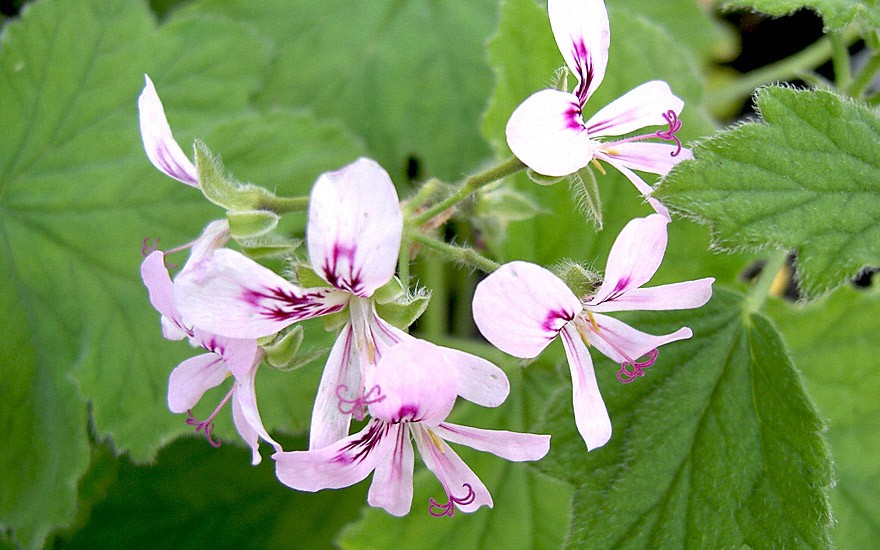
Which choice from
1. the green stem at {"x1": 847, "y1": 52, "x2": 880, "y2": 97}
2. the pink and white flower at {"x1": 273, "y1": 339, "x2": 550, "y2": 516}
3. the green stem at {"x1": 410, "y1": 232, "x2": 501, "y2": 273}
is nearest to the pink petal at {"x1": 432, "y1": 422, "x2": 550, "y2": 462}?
the pink and white flower at {"x1": 273, "y1": 339, "x2": 550, "y2": 516}

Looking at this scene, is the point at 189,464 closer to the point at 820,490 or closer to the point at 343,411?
the point at 343,411

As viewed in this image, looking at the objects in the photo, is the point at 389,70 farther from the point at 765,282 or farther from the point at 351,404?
the point at 351,404

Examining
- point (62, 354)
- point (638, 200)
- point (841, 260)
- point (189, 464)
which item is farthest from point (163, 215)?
point (841, 260)

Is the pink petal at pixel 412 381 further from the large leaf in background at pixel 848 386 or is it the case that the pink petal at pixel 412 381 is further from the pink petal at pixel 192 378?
the large leaf in background at pixel 848 386

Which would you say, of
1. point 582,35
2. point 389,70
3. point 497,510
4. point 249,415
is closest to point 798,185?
point 582,35

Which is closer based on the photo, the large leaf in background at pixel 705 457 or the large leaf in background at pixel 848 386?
the large leaf in background at pixel 705 457

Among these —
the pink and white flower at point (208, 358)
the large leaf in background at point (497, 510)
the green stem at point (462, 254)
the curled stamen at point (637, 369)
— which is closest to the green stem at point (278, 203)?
the pink and white flower at point (208, 358)
